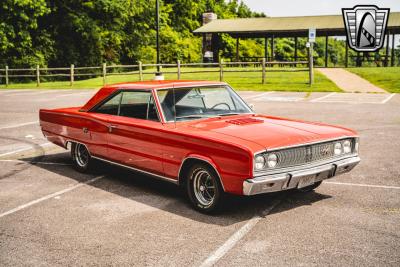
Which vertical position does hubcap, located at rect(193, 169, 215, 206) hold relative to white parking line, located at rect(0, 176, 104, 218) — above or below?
above

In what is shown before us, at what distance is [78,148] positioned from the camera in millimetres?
7637

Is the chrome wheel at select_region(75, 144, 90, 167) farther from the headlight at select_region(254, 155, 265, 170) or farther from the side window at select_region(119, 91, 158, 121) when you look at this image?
the headlight at select_region(254, 155, 265, 170)

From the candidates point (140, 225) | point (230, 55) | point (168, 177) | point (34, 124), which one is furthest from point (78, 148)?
point (230, 55)

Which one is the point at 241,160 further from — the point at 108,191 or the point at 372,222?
the point at 108,191

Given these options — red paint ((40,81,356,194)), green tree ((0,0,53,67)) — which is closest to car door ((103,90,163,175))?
red paint ((40,81,356,194))

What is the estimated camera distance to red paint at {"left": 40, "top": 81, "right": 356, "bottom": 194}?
16.3 feet

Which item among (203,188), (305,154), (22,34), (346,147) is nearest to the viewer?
(305,154)

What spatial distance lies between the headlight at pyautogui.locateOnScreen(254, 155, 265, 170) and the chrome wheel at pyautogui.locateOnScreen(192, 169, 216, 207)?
0.69 m

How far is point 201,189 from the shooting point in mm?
→ 5496

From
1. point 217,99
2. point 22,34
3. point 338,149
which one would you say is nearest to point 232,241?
point 338,149

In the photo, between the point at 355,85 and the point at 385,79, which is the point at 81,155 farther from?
the point at 385,79

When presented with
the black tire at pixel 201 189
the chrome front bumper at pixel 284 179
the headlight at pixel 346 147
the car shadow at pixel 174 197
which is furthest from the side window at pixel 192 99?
the headlight at pixel 346 147

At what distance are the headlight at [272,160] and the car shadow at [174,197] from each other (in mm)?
595

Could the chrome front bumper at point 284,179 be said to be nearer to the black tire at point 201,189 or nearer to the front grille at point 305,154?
the front grille at point 305,154
